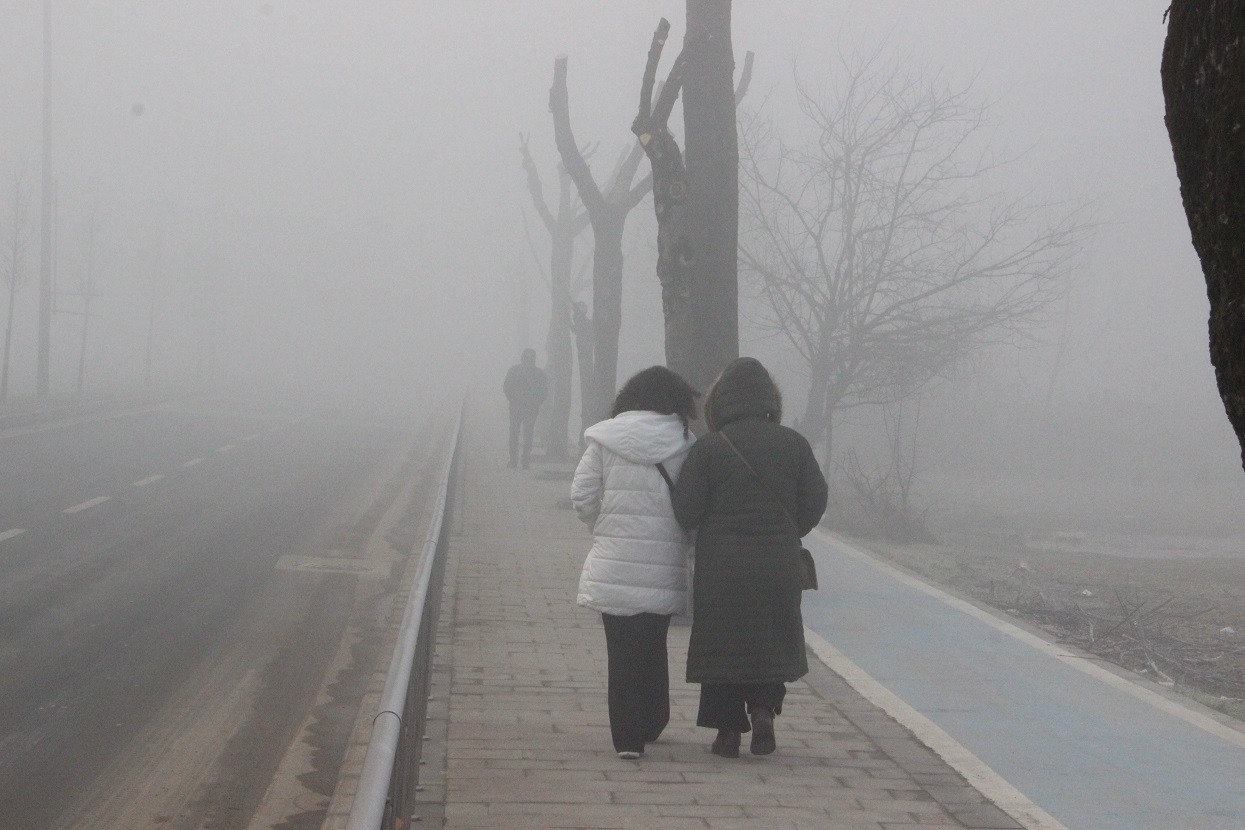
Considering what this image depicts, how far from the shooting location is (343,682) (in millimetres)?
7574

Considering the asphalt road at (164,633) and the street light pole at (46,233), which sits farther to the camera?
the street light pole at (46,233)

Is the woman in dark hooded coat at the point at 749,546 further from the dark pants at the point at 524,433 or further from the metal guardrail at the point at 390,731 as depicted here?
the dark pants at the point at 524,433

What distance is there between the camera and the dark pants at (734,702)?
19.0 feet

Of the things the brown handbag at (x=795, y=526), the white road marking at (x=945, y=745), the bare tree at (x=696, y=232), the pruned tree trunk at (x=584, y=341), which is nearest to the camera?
the white road marking at (x=945, y=745)

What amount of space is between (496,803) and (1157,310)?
10167 cm

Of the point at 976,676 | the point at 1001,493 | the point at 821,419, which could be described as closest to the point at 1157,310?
the point at 1001,493

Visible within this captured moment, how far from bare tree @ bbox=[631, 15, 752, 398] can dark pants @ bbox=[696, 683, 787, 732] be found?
3963mm

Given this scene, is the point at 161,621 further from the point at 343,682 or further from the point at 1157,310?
the point at 1157,310

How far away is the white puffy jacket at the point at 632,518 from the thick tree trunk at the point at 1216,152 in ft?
11.8

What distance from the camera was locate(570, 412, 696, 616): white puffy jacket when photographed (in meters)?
5.68

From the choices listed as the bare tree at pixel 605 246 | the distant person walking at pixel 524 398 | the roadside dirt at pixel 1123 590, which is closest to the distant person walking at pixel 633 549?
the roadside dirt at pixel 1123 590

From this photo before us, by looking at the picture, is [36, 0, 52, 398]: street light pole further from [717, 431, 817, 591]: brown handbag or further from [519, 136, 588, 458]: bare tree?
[717, 431, 817, 591]: brown handbag

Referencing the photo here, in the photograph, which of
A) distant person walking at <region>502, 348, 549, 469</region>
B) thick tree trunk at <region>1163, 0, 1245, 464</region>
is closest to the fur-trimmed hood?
thick tree trunk at <region>1163, 0, 1245, 464</region>

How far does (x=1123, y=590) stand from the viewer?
13633 mm
